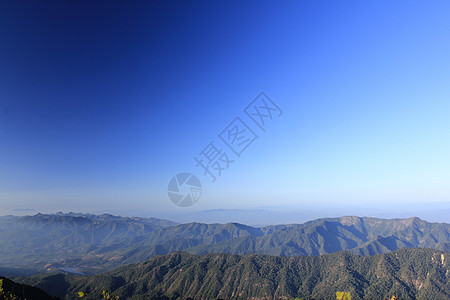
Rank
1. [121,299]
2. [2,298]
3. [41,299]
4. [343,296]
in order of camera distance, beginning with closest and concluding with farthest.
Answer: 1. [343,296]
2. [2,298]
3. [41,299]
4. [121,299]

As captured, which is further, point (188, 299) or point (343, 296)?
point (188, 299)

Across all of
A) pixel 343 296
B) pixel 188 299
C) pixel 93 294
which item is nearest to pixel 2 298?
pixel 343 296

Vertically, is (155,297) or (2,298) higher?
(2,298)

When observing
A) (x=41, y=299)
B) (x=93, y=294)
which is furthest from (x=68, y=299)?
(x=41, y=299)

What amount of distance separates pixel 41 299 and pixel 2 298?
66.4 metres

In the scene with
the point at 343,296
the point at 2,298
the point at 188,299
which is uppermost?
the point at 343,296

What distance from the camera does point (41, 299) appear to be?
91.9 meters

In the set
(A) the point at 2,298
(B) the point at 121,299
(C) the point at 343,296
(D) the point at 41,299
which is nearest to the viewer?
(C) the point at 343,296

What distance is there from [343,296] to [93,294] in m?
250

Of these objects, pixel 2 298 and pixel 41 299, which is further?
pixel 41 299

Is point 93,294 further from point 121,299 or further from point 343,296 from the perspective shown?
point 343,296

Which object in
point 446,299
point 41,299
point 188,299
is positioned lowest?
point 446,299

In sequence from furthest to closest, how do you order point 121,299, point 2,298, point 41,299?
point 121,299
point 41,299
point 2,298

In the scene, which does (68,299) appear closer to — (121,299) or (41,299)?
(121,299)
